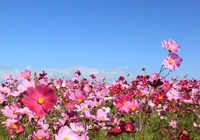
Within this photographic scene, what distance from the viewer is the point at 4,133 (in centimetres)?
328

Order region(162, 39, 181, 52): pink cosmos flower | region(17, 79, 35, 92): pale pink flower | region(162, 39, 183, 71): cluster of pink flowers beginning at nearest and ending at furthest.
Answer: region(17, 79, 35, 92): pale pink flower, region(162, 39, 183, 71): cluster of pink flowers, region(162, 39, 181, 52): pink cosmos flower

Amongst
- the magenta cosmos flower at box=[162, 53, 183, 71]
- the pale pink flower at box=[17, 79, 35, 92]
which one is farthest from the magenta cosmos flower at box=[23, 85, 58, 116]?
the magenta cosmos flower at box=[162, 53, 183, 71]

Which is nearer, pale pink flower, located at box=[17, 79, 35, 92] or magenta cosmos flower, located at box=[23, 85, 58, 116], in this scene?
magenta cosmos flower, located at box=[23, 85, 58, 116]

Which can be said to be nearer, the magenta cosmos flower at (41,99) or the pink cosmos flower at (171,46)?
the magenta cosmos flower at (41,99)

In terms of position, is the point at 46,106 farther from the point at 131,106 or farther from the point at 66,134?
the point at 131,106

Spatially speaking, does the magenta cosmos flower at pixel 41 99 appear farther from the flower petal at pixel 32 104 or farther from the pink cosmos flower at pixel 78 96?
the pink cosmos flower at pixel 78 96

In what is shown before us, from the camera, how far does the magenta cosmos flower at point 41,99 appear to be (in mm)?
1056

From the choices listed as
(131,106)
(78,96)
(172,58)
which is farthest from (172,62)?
(78,96)

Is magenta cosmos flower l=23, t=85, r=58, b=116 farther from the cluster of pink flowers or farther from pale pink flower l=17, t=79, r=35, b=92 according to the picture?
the cluster of pink flowers

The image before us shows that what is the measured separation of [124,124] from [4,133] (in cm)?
271

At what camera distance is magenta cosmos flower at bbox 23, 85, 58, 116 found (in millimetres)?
1056

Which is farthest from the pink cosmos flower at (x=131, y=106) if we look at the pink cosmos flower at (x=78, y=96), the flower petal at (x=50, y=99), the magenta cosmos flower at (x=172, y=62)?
the flower petal at (x=50, y=99)

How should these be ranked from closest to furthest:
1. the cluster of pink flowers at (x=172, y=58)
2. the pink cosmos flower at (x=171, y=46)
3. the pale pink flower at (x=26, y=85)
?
the pale pink flower at (x=26, y=85) → the cluster of pink flowers at (x=172, y=58) → the pink cosmos flower at (x=171, y=46)

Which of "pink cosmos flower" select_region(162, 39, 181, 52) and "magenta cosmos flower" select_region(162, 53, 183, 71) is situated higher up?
"pink cosmos flower" select_region(162, 39, 181, 52)
